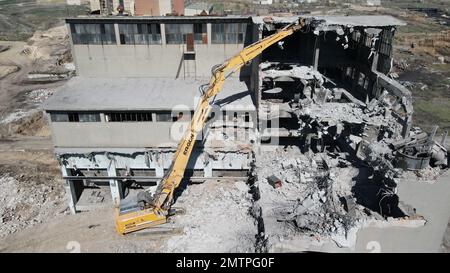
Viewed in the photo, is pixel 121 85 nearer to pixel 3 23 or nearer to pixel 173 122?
pixel 173 122

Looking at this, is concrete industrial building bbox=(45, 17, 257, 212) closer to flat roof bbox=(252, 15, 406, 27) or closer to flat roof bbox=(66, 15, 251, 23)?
flat roof bbox=(66, 15, 251, 23)

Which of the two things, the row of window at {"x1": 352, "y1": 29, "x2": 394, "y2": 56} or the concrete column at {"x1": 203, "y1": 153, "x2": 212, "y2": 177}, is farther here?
Answer: the concrete column at {"x1": 203, "y1": 153, "x2": 212, "y2": 177}

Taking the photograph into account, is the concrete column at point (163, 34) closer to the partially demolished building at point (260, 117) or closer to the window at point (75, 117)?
the partially demolished building at point (260, 117)

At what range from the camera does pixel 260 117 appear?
25328 millimetres

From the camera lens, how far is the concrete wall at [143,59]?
96.5 feet

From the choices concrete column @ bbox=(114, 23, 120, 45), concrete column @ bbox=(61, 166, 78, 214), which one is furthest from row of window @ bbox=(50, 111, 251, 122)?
concrete column @ bbox=(114, 23, 120, 45)

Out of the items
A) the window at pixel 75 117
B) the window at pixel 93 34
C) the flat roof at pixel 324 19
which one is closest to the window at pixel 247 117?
the flat roof at pixel 324 19

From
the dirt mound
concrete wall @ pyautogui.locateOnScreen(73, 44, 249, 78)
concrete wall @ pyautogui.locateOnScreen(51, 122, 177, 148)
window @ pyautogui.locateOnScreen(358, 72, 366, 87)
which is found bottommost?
the dirt mound

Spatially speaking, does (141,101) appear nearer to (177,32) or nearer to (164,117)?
(164,117)

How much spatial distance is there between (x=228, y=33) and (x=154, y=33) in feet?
20.9

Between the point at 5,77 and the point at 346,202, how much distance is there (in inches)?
2305

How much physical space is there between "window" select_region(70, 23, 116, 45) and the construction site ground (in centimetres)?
1243

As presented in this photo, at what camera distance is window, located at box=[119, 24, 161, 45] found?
93.8 feet

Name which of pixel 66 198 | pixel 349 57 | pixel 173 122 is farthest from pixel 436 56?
pixel 66 198
